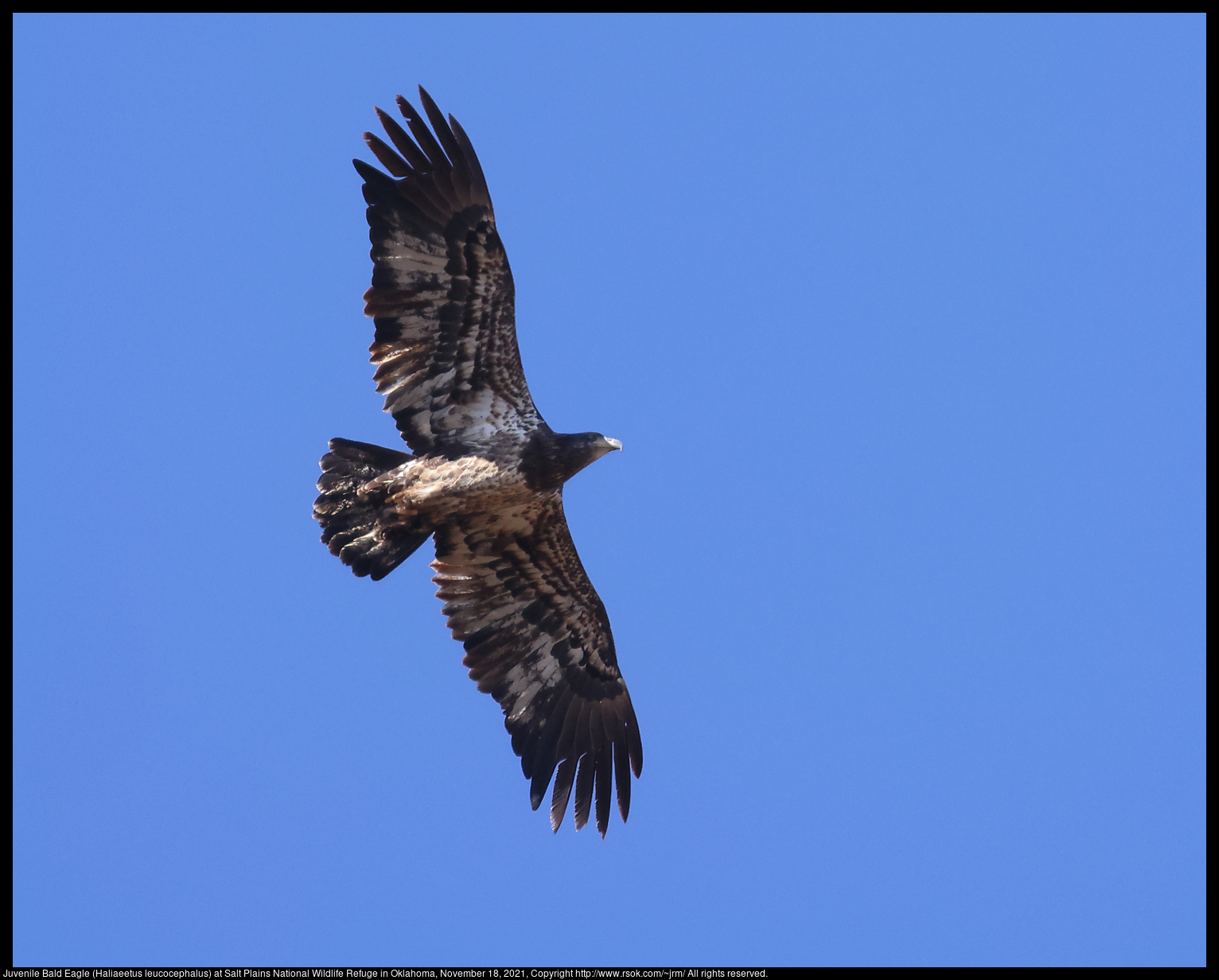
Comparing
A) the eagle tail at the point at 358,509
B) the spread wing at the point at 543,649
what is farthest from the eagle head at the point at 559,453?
the eagle tail at the point at 358,509

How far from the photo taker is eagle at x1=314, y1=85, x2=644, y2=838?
11992 mm

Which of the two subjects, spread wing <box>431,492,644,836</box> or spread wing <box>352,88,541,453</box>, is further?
spread wing <box>431,492,644,836</box>

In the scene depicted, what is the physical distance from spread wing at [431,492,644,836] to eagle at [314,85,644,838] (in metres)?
0.01

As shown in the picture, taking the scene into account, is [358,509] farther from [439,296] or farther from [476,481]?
[439,296]

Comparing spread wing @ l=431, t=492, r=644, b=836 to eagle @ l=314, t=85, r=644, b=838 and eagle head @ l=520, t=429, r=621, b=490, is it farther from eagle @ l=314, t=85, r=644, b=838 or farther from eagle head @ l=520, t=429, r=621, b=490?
eagle head @ l=520, t=429, r=621, b=490

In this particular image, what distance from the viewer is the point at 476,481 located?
12539 millimetres

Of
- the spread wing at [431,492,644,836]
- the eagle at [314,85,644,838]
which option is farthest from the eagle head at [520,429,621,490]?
the spread wing at [431,492,644,836]

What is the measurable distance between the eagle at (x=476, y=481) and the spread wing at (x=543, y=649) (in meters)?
0.01

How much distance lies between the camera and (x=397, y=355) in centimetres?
1232

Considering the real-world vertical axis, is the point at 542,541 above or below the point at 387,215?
below

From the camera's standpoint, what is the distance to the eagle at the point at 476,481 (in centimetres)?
1199

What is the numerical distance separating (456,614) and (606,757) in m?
1.83
